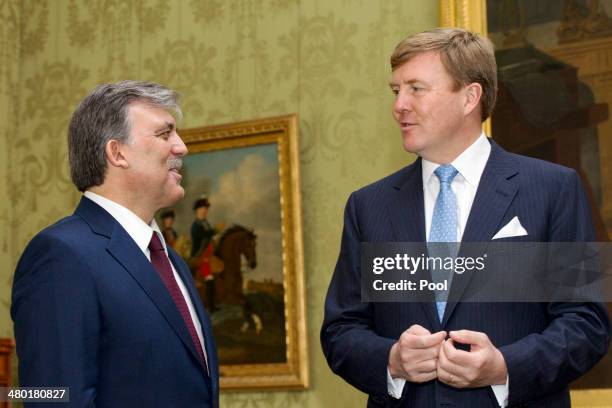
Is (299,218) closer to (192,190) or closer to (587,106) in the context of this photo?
(192,190)

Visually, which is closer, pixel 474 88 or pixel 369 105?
pixel 474 88

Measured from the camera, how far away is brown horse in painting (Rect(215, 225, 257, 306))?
17.6 feet

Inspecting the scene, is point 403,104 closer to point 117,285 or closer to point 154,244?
point 154,244

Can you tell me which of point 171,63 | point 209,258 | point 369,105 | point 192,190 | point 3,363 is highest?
point 171,63

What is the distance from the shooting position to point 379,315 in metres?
3.08

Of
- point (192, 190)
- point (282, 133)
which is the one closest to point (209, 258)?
point (192, 190)

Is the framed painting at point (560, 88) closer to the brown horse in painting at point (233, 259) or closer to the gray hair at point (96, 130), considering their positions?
the brown horse in painting at point (233, 259)

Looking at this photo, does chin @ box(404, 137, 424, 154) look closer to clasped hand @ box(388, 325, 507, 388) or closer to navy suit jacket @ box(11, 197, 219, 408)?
clasped hand @ box(388, 325, 507, 388)

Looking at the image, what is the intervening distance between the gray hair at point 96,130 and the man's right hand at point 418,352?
3.69 feet

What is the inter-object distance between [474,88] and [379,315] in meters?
0.84

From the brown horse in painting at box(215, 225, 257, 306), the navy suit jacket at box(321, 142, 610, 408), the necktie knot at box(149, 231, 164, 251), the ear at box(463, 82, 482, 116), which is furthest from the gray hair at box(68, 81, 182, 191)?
the brown horse in painting at box(215, 225, 257, 306)

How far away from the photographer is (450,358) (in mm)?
2715

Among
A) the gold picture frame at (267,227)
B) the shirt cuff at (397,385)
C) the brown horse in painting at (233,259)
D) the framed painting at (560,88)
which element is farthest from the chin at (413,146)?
the brown horse in painting at (233,259)

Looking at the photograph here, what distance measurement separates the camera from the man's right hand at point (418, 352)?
275 centimetres
